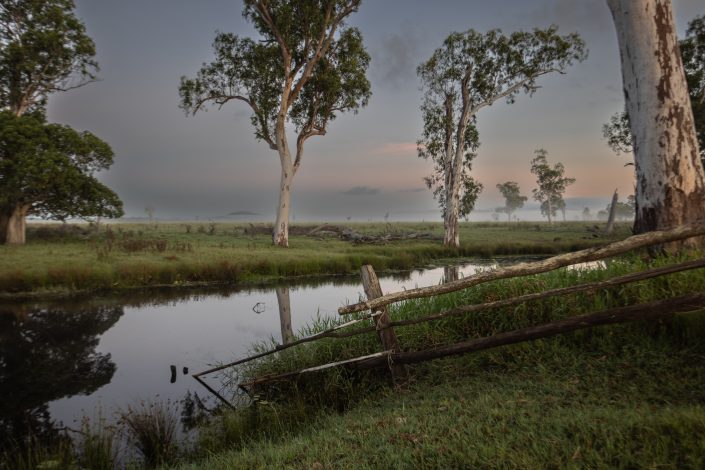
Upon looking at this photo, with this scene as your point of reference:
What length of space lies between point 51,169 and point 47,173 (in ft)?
1.42

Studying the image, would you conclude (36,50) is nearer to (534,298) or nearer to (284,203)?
(284,203)

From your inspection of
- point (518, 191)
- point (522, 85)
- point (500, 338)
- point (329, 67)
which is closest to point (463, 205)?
point (522, 85)

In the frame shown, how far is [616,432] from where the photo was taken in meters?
2.92

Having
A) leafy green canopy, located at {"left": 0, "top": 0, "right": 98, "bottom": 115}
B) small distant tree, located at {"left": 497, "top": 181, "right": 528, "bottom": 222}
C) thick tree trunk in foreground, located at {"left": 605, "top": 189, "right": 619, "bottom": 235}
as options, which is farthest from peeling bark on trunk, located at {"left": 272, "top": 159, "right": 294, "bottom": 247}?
small distant tree, located at {"left": 497, "top": 181, "right": 528, "bottom": 222}

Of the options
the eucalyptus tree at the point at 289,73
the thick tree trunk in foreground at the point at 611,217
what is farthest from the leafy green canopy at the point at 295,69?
the thick tree trunk in foreground at the point at 611,217

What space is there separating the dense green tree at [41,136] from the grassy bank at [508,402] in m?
22.6

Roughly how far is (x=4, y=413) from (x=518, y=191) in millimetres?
142245

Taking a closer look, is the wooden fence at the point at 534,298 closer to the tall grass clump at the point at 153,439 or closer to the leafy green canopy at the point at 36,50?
the tall grass clump at the point at 153,439

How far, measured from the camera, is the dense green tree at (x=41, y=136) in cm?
2144

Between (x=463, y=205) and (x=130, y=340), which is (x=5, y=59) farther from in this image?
(x=463, y=205)

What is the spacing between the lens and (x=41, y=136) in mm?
22469

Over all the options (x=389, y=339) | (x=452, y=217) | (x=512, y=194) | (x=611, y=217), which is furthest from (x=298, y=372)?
(x=512, y=194)

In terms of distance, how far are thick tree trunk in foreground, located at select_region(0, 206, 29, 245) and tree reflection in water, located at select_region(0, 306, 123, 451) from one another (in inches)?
591

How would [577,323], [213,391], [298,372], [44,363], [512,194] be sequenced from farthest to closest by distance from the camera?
[512,194] < [44,363] < [213,391] < [298,372] < [577,323]
